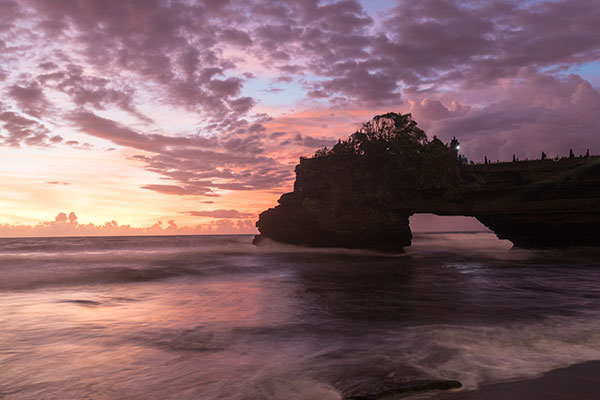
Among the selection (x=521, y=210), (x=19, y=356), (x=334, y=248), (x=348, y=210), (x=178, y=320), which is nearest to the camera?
(x=19, y=356)

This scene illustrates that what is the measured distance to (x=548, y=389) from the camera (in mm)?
4457

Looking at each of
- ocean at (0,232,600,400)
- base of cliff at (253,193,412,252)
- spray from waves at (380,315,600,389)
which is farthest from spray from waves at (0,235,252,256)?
spray from waves at (380,315,600,389)

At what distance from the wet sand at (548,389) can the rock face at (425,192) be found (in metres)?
28.3

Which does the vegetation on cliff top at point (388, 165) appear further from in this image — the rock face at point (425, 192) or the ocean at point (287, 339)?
the ocean at point (287, 339)

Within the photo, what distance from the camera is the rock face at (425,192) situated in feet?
97.0

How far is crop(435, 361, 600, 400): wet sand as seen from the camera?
4234 mm

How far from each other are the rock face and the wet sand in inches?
1112

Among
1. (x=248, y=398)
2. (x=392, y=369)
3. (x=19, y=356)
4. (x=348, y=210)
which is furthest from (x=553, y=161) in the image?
(x=19, y=356)

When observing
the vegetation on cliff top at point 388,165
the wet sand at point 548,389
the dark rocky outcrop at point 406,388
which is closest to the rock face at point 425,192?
the vegetation on cliff top at point 388,165

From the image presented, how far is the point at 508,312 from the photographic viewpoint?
9.58 metres

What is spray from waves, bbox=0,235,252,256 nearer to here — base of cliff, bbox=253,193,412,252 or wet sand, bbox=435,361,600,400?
base of cliff, bbox=253,193,412,252

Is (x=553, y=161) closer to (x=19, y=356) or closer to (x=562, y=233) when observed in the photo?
(x=562, y=233)

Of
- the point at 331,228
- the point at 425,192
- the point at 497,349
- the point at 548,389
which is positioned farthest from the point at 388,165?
the point at 548,389

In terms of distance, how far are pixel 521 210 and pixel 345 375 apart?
104ft
